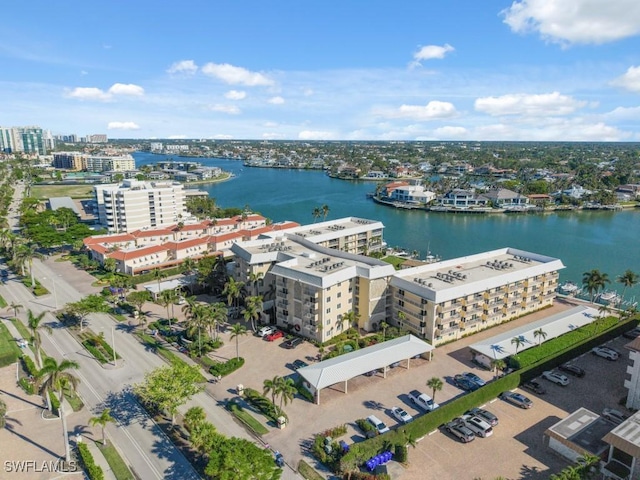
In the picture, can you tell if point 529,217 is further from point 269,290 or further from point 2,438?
point 2,438

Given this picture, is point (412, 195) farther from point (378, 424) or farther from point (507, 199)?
point (378, 424)

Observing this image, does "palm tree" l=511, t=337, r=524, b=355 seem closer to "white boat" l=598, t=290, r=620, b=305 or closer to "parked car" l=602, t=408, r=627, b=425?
"parked car" l=602, t=408, r=627, b=425

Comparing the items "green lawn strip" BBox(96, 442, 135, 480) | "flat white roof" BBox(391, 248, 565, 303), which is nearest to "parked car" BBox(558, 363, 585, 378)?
"flat white roof" BBox(391, 248, 565, 303)

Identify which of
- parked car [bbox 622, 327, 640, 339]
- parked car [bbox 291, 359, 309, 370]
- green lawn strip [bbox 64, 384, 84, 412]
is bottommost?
green lawn strip [bbox 64, 384, 84, 412]

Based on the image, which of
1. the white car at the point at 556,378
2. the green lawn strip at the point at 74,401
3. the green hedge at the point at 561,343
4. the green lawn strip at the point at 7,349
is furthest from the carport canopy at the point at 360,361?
the green lawn strip at the point at 7,349

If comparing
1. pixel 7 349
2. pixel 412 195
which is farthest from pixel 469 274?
pixel 412 195

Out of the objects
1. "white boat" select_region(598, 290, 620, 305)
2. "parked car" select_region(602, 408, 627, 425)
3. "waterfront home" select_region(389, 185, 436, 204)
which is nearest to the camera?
"parked car" select_region(602, 408, 627, 425)

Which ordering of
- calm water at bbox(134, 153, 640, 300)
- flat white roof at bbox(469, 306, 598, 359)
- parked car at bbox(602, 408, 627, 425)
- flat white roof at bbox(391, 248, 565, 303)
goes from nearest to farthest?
parked car at bbox(602, 408, 627, 425)
flat white roof at bbox(469, 306, 598, 359)
flat white roof at bbox(391, 248, 565, 303)
calm water at bbox(134, 153, 640, 300)
